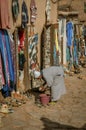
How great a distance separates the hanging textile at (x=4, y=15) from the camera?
956cm

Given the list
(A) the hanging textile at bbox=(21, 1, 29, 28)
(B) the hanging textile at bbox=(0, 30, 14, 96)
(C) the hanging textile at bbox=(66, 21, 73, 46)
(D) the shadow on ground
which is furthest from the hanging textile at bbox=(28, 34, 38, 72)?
(C) the hanging textile at bbox=(66, 21, 73, 46)

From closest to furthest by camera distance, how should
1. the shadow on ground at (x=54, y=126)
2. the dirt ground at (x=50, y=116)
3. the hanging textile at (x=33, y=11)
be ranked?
the shadow on ground at (x=54, y=126) < the dirt ground at (x=50, y=116) < the hanging textile at (x=33, y=11)

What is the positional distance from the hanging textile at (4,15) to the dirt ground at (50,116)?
2332mm

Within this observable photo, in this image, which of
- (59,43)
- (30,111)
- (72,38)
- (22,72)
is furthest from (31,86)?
(72,38)

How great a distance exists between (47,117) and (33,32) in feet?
13.3

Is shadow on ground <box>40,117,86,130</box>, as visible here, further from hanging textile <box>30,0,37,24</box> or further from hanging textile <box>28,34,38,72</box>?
hanging textile <box>30,0,37,24</box>

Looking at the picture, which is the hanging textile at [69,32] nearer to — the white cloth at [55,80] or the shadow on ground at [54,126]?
the white cloth at [55,80]

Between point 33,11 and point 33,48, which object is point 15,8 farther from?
point 33,48

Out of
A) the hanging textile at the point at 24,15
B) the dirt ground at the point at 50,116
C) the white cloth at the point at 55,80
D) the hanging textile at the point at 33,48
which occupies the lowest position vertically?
the dirt ground at the point at 50,116

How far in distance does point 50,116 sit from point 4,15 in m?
3.05

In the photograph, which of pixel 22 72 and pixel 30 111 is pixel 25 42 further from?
pixel 30 111

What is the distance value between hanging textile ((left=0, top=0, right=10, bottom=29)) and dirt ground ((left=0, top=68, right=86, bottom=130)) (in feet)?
7.65

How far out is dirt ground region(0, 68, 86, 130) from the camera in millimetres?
8297

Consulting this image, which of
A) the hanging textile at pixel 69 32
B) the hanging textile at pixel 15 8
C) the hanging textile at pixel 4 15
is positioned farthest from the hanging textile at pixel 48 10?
the hanging textile at pixel 4 15
